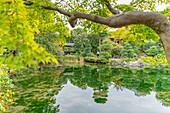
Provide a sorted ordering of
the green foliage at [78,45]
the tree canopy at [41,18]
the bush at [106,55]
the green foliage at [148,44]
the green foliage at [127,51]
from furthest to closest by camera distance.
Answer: the green foliage at [78,45], the green foliage at [148,44], the green foliage at [127,51], the bush at [106,55], the tree canopy at [41,18]

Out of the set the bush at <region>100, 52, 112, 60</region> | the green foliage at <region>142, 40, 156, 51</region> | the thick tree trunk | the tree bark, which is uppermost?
the green foliage at <region>142, 40, 156, 51</region>

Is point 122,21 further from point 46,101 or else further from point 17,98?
point 17,98

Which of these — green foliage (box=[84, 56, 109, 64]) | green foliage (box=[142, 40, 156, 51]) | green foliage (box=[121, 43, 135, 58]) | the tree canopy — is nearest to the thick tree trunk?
A: the tree canopy

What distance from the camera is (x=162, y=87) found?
5.79 meters

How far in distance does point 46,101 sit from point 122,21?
12.6 ft

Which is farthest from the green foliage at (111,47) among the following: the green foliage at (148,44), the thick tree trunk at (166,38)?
the thick tree trunk at (166,38)

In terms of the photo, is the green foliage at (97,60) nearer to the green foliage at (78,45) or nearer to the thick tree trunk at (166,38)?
the green foliage at (78,45)

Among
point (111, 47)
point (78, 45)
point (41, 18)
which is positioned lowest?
point (111, 47)

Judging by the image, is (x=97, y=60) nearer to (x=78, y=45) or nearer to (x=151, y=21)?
(x=78, y=45)

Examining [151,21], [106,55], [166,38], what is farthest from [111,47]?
[166,38]

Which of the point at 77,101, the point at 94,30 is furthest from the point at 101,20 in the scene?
the point at 77,101

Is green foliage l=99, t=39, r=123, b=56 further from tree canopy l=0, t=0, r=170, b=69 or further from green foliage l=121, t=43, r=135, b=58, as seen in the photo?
tree canopy l=0, t=0, r=170, b=69

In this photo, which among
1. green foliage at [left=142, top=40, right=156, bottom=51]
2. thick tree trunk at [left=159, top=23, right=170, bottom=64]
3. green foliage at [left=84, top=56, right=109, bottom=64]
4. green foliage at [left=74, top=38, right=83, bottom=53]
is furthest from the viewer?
green foliage at [left=74, top=38, right=83, bottom=53]

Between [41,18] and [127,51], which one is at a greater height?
[41,18]
